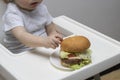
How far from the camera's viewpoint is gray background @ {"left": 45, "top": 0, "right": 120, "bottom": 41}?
1378 millimetres

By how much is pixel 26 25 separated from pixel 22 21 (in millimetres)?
43

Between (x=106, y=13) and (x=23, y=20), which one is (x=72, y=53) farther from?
(x=106, y=13)

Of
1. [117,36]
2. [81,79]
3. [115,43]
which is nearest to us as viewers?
[81,79]

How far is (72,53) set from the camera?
89 cm

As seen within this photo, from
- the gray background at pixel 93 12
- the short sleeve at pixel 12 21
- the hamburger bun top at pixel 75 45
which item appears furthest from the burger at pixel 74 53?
the gray background at pixel 93 12

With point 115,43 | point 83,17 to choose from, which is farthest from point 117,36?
point 115,43

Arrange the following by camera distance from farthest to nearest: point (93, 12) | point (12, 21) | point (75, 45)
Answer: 1. point (93, 12)
2. point (12, 21)
3. point (75, 45)

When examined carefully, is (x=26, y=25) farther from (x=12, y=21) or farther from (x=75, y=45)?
(x=75, y=45)

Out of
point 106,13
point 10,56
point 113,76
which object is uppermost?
point 10,56

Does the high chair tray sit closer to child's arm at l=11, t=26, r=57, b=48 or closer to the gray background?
child's arm at l=11, t=26, r=57, b=48

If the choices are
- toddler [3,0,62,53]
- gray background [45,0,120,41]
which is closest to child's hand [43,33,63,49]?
toddler [3,0,62,53]

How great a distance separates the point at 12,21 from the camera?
103 centimetres

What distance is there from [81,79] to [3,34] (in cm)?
44

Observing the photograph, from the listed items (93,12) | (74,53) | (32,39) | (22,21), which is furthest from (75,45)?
(93,12)
